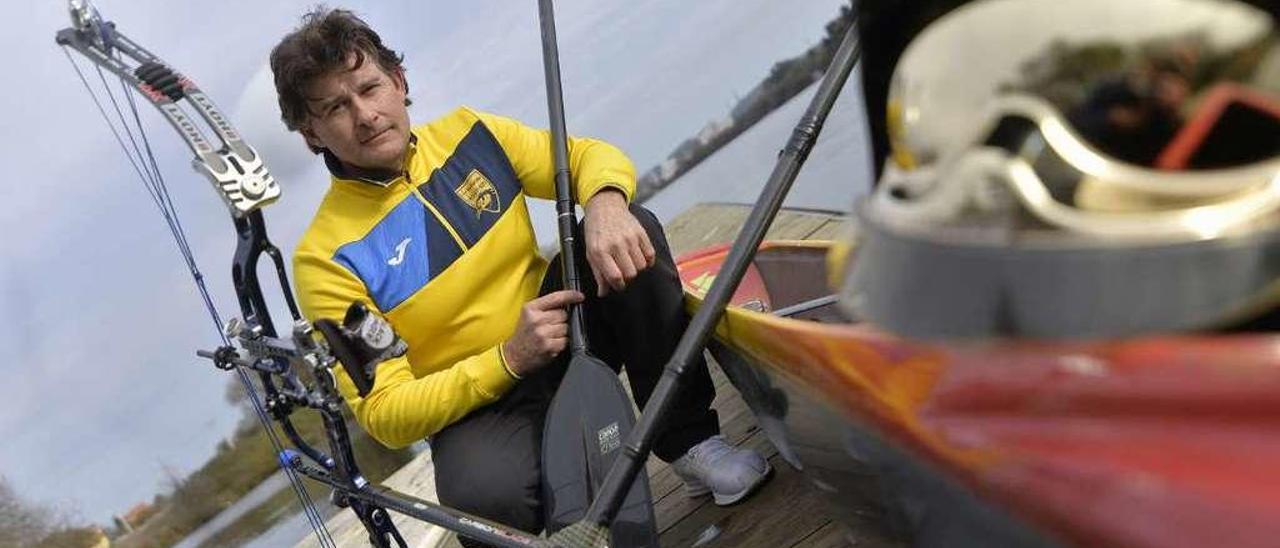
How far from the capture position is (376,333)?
5.54 ft

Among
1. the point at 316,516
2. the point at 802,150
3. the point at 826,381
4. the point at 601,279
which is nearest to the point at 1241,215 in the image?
the point at 826,381

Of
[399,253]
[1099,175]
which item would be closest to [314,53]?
[399,253]

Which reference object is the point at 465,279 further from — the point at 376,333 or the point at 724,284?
the point at 724,284

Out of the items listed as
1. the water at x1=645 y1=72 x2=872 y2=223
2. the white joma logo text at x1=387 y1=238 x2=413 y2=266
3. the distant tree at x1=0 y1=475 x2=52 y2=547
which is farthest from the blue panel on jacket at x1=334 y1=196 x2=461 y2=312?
the distant tree at x1=0 y1=475 x2=52 y2=547

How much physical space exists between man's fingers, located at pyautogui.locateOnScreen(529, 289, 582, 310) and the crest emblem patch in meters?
0.23

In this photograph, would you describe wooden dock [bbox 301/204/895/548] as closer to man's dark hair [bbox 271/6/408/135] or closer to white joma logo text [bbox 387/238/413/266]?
white joma logo text [bbox 387/238/413/266]

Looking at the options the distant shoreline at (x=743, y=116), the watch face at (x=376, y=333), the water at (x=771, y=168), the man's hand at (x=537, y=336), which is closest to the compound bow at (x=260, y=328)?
the watch face at (x=376, y=333)

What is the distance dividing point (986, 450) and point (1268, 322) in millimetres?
172

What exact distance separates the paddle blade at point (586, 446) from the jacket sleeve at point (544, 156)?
1.03ft

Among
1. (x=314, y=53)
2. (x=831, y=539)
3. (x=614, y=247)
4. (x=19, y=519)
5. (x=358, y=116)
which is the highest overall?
(x=314, y=53)

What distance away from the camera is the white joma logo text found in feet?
6.34

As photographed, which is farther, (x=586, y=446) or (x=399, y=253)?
(x=399, y=253)

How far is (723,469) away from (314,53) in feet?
2.98

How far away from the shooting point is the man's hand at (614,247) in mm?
1841
